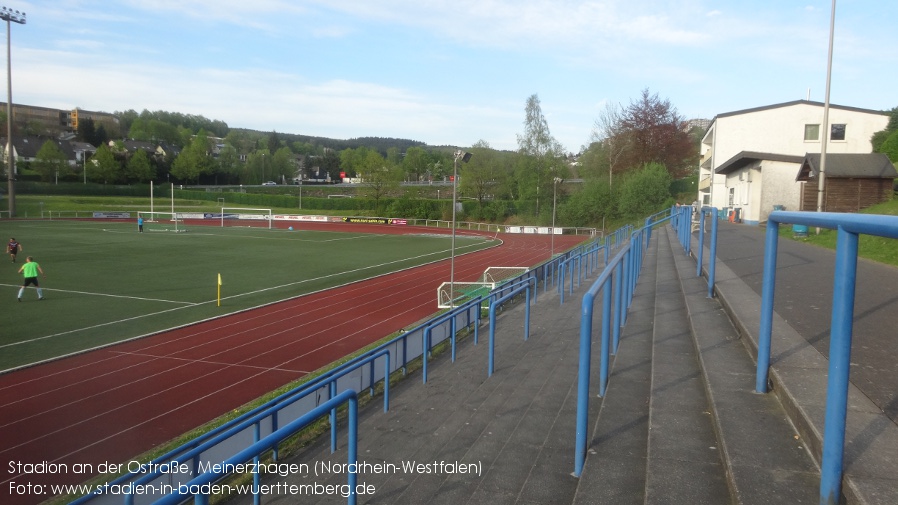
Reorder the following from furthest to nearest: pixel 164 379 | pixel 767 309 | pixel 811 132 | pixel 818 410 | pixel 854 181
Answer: pixel 811 132 → pixel 854 181 → pixel 164 379 → pixel 767 309 → pixel 818 410

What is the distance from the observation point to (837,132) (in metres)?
34.2

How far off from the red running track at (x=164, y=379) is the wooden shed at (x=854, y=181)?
15293 millimetres

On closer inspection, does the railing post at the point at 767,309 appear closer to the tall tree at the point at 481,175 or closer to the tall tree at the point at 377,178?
the tall tree at the point at 481,175

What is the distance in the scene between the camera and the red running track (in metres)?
10.1

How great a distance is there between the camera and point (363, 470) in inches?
217

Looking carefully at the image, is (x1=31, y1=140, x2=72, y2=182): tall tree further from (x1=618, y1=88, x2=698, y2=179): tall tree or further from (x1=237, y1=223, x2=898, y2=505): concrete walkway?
(x1=237, y1=223, x2=898, y2=505): concrete walkway

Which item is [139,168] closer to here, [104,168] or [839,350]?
[104,168]

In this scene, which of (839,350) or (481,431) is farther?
(481,431)

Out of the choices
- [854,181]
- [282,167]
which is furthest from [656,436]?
[282,167]

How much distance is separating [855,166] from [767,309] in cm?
2186

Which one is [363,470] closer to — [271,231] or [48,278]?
[48,278]

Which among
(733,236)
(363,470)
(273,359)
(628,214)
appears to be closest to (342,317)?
(273,359)

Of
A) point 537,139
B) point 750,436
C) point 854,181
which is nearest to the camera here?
point 750,436

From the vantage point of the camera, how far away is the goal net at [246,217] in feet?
234
